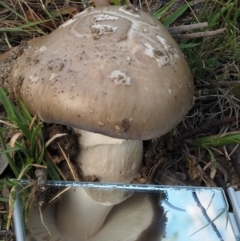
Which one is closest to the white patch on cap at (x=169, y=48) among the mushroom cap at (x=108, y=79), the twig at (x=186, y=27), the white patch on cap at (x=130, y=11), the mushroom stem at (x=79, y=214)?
the mushroom cap at (x=108, y=79)

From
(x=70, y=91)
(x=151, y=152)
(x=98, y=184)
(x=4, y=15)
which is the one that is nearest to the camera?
(x=70, y=91)

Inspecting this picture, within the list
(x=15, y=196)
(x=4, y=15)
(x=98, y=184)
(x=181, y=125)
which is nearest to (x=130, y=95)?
(x=98, y=184)

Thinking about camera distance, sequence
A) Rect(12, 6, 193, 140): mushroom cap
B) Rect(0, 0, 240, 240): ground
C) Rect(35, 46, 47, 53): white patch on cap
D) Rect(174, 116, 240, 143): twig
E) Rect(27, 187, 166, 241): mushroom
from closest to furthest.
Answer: Rect(12, 6, 193, 140): mushroom cap → Rect(35, 46, 47, 53): white patch on cap → Rect(27, 187, 166, 241): mushroom → Rect(0, 0, 240, 240): ground → Rect(174, 116, 240, 143): twig

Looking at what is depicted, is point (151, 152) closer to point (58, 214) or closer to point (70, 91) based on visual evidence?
point (58, 214)

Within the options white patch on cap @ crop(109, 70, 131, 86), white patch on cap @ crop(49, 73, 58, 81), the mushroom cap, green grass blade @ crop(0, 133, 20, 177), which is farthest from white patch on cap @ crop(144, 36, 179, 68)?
green grass blade @ crop(0, 133, 20, 177)

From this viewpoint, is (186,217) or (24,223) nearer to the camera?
(24,223)

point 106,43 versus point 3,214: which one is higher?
point 106,43

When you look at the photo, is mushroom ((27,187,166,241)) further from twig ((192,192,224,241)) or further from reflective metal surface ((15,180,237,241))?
twig ((192,192,224,241))
